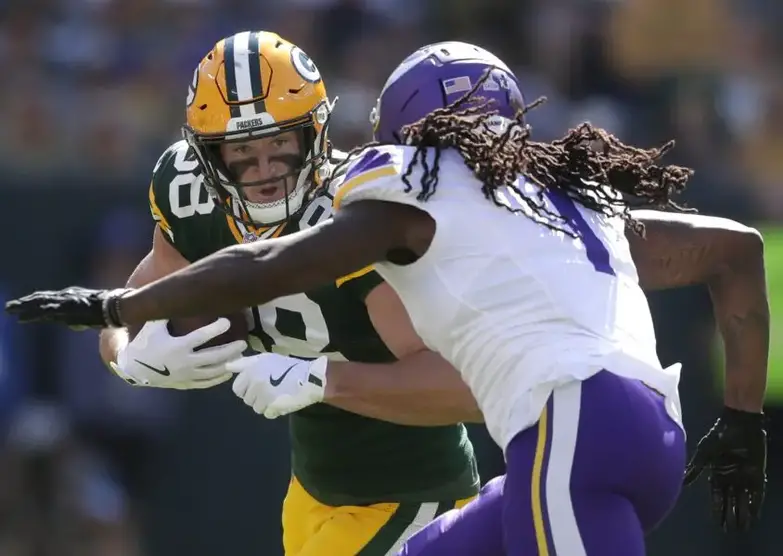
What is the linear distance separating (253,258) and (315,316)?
2.65 feet

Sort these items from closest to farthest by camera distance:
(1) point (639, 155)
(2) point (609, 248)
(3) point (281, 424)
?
(2) point (609, 248)
(1) point (639, 155)
(3) point (281, 424)

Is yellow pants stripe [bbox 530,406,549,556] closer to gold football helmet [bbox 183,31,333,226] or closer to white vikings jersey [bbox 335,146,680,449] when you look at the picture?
white vikings jersey [bbox 335,146,680,449]

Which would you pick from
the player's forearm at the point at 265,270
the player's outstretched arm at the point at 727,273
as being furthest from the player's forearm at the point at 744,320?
the player's forearm at the point at 265,270

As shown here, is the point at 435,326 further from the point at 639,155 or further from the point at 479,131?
the point at 639,155

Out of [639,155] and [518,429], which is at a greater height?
[639,155]

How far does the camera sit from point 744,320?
2.88 metres

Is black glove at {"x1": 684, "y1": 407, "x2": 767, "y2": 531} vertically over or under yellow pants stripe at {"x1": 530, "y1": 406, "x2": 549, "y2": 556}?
under

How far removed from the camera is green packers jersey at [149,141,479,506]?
324 cm

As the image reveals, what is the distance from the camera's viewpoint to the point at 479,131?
2.59 m

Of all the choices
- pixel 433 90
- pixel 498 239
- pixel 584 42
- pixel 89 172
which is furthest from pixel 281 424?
pixel 498 239

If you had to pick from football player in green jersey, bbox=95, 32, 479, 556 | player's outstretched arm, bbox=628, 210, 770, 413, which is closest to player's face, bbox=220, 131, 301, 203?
football player in green jersey, bbox=95, 32, 479, 556

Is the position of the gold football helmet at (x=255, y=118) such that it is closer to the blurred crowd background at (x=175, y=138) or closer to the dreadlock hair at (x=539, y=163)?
the dreadlock hair at (x=539, y=163)

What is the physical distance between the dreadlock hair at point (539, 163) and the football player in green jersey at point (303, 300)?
58cm

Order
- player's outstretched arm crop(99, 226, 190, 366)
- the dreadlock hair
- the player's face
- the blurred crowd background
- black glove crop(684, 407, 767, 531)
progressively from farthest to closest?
the blurred crowd background → player's outstretched arm crop(99, 226, 190, 366) → the player's face → black glove crop(684, 407, 767, 531) → the dreadlock hair
